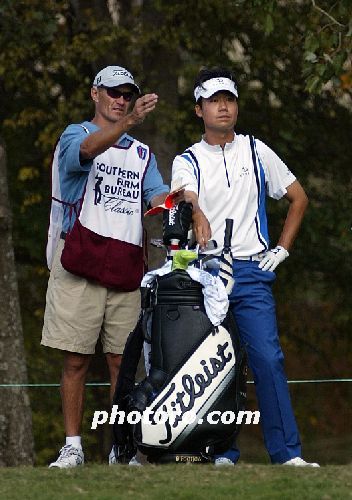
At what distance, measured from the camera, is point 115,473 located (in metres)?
7.18

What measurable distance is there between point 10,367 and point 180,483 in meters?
7.14

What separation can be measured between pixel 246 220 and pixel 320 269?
10.8 meters

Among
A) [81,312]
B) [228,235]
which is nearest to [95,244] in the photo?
[81,312]

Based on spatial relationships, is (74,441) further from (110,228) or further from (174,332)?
(110,228)

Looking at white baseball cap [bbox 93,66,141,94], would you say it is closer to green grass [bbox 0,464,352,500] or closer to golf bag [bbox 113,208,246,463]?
golf bag [bbox 113,208,246,463]

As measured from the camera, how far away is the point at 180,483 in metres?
6.83

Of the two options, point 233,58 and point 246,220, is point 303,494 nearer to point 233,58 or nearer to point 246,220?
point 246,220

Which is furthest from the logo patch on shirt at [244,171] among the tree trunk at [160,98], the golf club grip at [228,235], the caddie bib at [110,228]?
the tree trunk at [160,98]

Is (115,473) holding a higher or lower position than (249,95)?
lower

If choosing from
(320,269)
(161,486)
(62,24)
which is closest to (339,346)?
(320,269)

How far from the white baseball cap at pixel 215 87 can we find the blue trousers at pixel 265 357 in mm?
891

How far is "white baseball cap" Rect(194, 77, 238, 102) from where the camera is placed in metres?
8.14

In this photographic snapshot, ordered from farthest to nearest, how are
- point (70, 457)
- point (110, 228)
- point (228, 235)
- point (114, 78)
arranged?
point (114, 78)
point (110, 228)
point (70, 457)
point (228, 235)

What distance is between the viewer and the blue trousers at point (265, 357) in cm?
784
